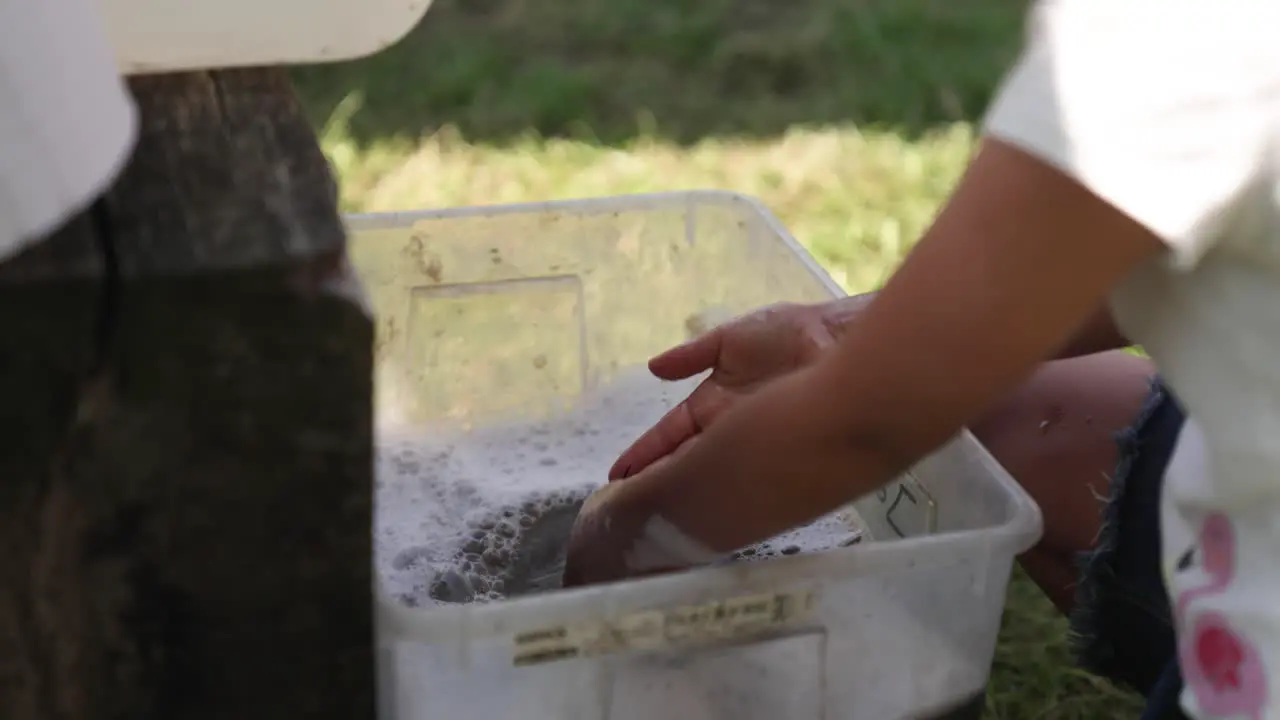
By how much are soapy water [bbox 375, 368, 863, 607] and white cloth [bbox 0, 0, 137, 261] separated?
483mm

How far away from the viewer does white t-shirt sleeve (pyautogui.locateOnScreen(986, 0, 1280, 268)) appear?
0.42 m

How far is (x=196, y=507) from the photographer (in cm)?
50

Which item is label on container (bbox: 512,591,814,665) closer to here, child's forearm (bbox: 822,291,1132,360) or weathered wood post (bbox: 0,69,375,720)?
weathered wood post (bbox: 0,69,375,720)

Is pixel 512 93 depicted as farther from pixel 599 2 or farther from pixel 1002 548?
pixel 1002 548

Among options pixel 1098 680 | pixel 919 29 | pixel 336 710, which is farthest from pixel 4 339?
pixel 919 29

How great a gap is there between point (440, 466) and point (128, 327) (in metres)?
0.57

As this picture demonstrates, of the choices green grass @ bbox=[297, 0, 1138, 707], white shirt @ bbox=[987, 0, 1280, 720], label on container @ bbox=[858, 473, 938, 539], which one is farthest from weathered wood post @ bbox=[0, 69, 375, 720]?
green grass @ bbox=[297, 0, 1138, 707]

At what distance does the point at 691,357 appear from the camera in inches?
Answer: 31.9

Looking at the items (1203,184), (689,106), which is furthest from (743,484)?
(689,106)

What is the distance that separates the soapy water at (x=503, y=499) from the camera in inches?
34.4

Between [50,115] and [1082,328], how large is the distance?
1.93 feet

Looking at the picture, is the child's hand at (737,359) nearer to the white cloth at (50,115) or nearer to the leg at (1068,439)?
the leg at (1068,439)

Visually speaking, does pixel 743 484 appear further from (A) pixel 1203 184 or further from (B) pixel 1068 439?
(B) pixel 1068 439

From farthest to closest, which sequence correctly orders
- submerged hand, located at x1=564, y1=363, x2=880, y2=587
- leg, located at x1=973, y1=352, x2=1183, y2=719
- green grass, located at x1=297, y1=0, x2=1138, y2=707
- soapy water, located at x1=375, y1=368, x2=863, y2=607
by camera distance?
green grass, located at x1=297, y1=0, x2=1138, y2=707
soapy water, located at x1=375, y1=368, x2=863, y2=607
leg, located at x1=973, y1=352, x2=1183, y2=719
submerged hand, located at x1=564, y1=363, x2=880, y2=587
